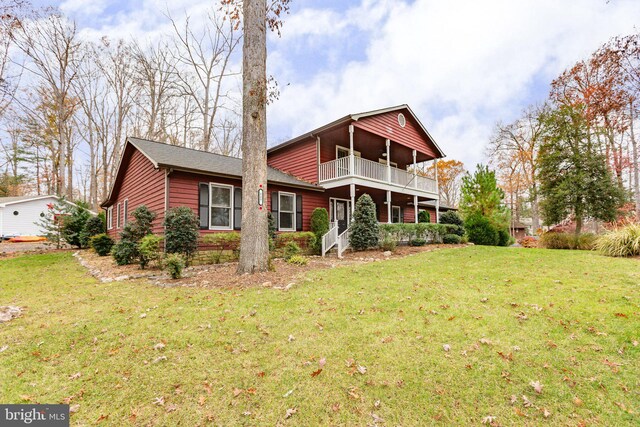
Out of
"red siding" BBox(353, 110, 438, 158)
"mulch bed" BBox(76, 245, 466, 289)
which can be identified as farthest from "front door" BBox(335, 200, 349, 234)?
"mulch bed" BBox(76, 245, 466, 289)

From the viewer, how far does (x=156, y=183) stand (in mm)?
10938

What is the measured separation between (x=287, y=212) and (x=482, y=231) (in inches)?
406

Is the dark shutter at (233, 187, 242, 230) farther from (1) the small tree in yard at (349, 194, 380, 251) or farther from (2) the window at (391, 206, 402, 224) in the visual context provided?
(2) the window at (391, 206, 402, 224)

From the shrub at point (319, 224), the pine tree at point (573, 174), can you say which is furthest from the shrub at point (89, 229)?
the pine tree at point (573, 174)

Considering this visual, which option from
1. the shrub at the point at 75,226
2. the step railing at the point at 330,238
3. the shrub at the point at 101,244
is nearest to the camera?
the step railing at the point at 330,238

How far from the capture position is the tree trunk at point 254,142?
699 centimetres

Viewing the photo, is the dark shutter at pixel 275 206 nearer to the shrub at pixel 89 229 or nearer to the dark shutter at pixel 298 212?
the dark shutter at pixel 298 212

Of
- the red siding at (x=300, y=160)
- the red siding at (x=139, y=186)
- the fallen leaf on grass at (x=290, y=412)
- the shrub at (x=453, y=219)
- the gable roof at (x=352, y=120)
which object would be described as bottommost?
the fallen leaf on grass at (x=290, y=412)

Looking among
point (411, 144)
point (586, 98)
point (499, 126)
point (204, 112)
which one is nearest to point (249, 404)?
point (411, 144)

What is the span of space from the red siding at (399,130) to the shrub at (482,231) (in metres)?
5.51

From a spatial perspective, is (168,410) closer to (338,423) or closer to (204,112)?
(338,423)

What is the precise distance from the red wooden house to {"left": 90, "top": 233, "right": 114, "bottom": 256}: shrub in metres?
1.53

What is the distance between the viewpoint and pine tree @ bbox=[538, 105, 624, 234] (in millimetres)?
13508

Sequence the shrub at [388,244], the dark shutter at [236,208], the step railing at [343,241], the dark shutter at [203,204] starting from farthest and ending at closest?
the shrub at [388,244] → the step railing at [343,241] → the dark shutter at [236,208] → the dark shutter at [203,204]
